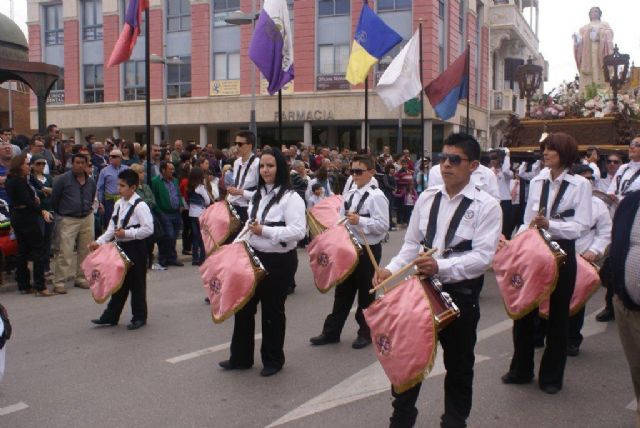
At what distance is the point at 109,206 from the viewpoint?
11781 mm

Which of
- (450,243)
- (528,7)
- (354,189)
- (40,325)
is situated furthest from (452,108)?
(528,7)

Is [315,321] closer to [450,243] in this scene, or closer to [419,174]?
[450,243]

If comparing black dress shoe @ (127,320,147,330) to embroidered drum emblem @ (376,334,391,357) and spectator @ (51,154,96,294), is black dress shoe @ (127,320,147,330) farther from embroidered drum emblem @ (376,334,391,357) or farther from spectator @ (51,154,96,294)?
embroidered drum emblem @ (376,334,391,357)

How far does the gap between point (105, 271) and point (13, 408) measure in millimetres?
2340

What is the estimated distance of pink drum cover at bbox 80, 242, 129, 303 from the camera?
7266 millimetres

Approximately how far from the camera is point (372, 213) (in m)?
6.90

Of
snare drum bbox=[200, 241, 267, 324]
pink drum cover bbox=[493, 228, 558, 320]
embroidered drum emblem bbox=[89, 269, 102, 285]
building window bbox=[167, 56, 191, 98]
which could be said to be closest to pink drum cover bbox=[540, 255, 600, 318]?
pink drum cover bbox=[493, 228, 558, 320]

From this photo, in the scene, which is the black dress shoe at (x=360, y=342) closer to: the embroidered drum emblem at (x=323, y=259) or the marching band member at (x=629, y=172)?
the embroidered drum emblem at (x=323, y=259)

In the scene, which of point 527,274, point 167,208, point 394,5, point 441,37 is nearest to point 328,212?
point 527,274

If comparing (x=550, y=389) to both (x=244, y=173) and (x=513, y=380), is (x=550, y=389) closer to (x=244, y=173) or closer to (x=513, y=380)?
(x=513, y=380)

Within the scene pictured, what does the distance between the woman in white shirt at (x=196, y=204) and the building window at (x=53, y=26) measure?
2991cm

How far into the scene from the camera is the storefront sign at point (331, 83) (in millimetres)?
31906

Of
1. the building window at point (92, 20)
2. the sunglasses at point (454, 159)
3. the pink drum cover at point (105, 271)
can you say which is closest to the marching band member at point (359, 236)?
the pink drum cover at point (105, 271)

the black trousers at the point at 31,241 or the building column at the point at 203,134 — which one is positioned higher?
the building column at the point at 203,134
